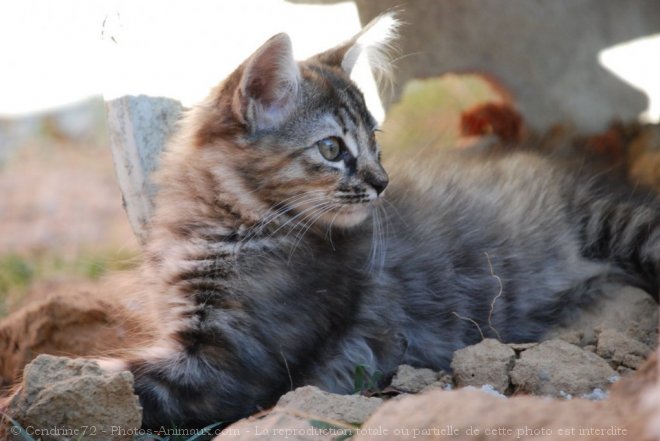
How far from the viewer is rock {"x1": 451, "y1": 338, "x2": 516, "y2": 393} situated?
3.30 m

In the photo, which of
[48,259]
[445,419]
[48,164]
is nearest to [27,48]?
[48,164]

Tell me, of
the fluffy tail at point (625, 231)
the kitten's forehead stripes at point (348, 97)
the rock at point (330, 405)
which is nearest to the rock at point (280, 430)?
the rock at point (330, 405)

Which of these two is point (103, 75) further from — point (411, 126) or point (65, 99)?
point (65, 99)

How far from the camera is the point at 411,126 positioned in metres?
5.57

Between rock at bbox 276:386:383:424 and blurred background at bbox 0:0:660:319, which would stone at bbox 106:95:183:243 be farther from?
rock at bbox 276:386:383:424

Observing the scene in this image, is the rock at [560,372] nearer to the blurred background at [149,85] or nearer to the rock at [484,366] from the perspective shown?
the rock at [484,366]

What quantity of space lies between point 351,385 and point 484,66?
2989mm

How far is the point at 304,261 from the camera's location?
3.53 m

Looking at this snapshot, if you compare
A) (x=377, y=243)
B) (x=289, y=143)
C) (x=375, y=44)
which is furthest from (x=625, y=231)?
(x=289, y=143)

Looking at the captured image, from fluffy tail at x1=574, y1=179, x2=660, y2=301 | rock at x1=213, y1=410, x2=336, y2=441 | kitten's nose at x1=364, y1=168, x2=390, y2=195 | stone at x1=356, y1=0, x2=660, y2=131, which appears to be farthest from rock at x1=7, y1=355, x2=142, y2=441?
stone at x1=356, y1=0, x2=660, y2=131

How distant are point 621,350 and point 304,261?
1329mm

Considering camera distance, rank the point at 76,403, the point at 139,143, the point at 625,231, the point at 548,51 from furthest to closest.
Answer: the point at 548,51
the point at 625,231
the point at 139,143
the point at 76,403

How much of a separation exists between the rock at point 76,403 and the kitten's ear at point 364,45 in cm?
184

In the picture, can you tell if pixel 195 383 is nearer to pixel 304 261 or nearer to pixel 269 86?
pixel 304 261
